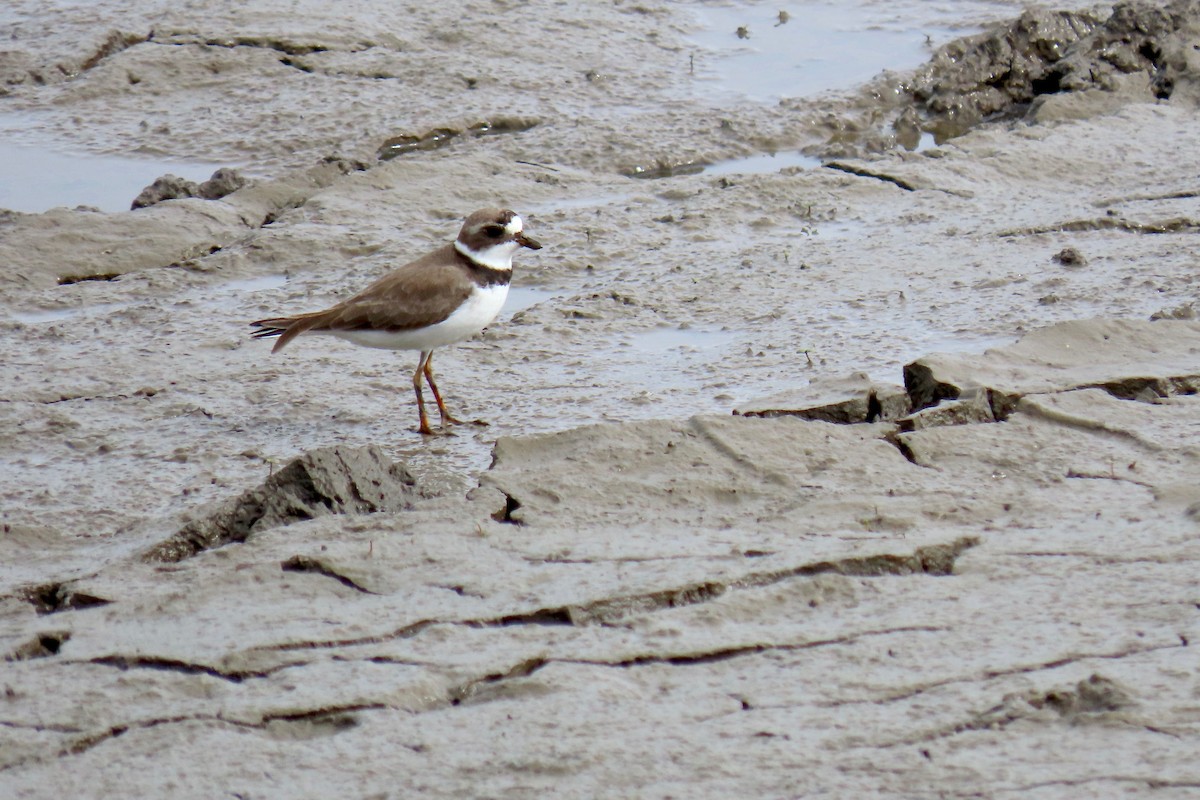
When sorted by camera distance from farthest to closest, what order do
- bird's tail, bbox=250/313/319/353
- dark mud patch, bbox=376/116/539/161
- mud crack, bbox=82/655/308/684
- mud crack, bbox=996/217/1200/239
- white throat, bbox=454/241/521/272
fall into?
dark mud patch, bbox=376/116/539/161, mud crack, bbox=996/217/1200/239, white throat, bbox=454/241/521/272, bird's tail, bbox=250/313/319/353, mud crack, bbox=82/655/308/684

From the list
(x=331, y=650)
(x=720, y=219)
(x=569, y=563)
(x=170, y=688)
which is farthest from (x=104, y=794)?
(x=720, y=219)

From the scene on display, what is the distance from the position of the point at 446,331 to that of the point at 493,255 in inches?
18.8

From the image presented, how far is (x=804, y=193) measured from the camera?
887 cm

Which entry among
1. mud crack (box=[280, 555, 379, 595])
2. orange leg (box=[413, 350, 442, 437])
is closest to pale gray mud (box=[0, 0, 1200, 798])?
mud crack (box=[280, 555, 379, 595])

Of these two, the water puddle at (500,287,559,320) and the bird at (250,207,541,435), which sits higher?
the bird at (250,207,541,435)

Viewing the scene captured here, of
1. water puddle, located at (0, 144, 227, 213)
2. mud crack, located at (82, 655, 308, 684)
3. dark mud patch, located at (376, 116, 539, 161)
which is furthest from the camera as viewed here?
dark mud patch, located at (376, 116, 539, 161)

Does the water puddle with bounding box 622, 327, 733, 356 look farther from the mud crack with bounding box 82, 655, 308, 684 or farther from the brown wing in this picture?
the mud crack with bounding box 82, 655, 308, 684

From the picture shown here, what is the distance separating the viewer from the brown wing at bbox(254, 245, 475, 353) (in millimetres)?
6441

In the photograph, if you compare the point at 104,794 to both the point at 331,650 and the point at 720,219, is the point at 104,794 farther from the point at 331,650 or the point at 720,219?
the point at 720,219

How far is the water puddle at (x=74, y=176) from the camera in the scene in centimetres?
901

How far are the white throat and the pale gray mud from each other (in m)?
0.53

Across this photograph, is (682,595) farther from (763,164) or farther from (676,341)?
(763,164)

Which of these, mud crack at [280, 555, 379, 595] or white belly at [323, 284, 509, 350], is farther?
white belly at [323, 284, 509, 350]

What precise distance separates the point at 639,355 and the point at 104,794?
13.1 feet
